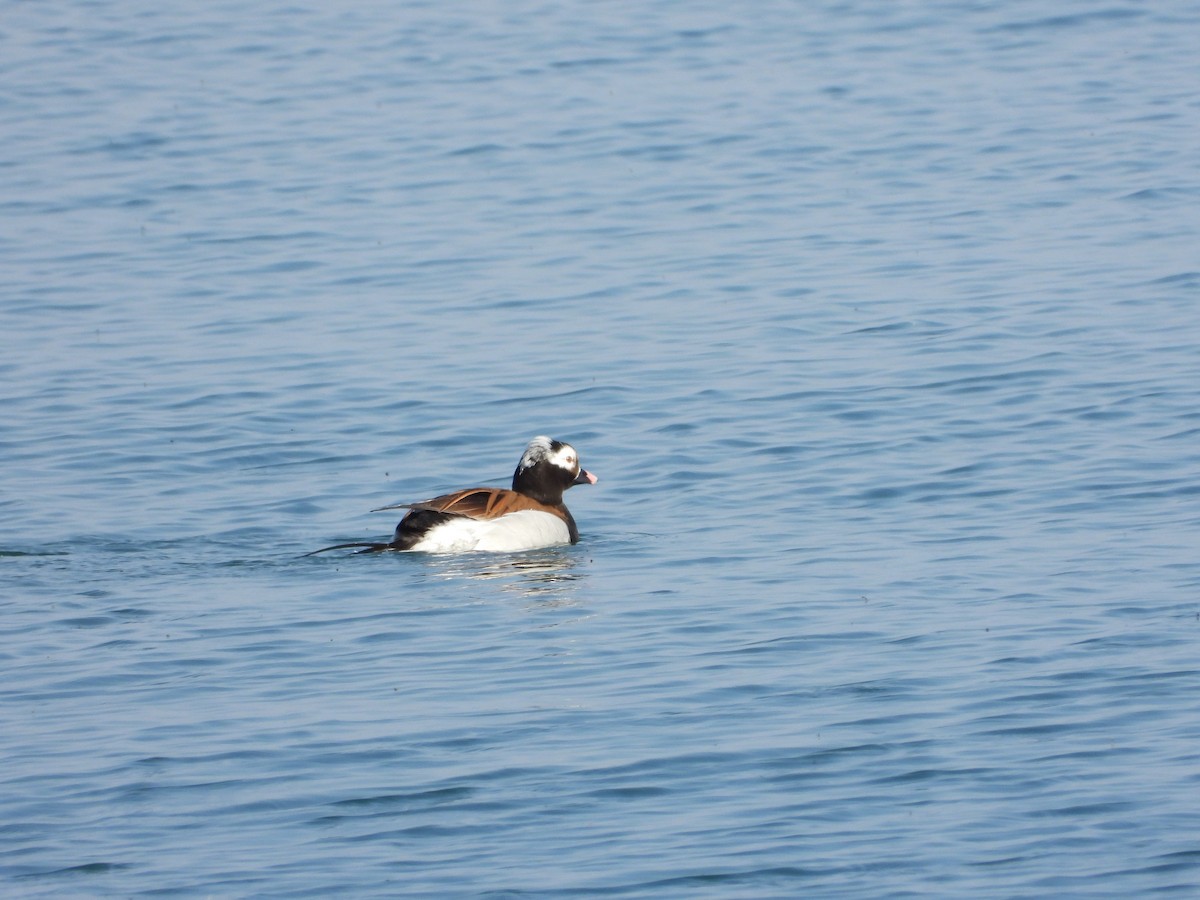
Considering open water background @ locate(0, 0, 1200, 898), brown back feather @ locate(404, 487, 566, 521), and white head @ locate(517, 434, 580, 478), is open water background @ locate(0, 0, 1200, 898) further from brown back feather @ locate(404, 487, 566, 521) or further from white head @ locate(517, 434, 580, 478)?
white head @ locate(517, 434, 580, 478)

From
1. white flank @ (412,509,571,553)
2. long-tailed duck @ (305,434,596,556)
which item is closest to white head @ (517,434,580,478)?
long-tailed duck @ (305,434,596,556)

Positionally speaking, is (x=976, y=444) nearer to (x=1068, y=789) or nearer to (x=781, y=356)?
(x=781, y=356)

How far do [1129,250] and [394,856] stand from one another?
14007mm

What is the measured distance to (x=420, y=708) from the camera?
9.20 metres

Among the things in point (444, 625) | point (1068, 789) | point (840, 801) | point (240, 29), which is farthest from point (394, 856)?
point (240, 29)

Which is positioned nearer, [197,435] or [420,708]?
[420,708]

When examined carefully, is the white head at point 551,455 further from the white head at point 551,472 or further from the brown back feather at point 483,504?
the brown back feather at point 483,504

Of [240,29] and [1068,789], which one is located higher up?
[240,29]

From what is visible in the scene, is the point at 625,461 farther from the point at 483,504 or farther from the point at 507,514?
the point at 483,504

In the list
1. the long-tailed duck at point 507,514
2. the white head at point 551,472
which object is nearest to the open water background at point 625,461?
the long-tailed duck at point 507,514

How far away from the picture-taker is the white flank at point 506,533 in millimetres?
12922

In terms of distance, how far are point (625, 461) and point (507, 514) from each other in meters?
1.72

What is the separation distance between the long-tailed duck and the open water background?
265 mm

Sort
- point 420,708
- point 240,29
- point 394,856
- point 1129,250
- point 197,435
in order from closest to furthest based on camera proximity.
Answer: point 394,856, point 420,708, point 197,435, point 1129,250, point 240,29
